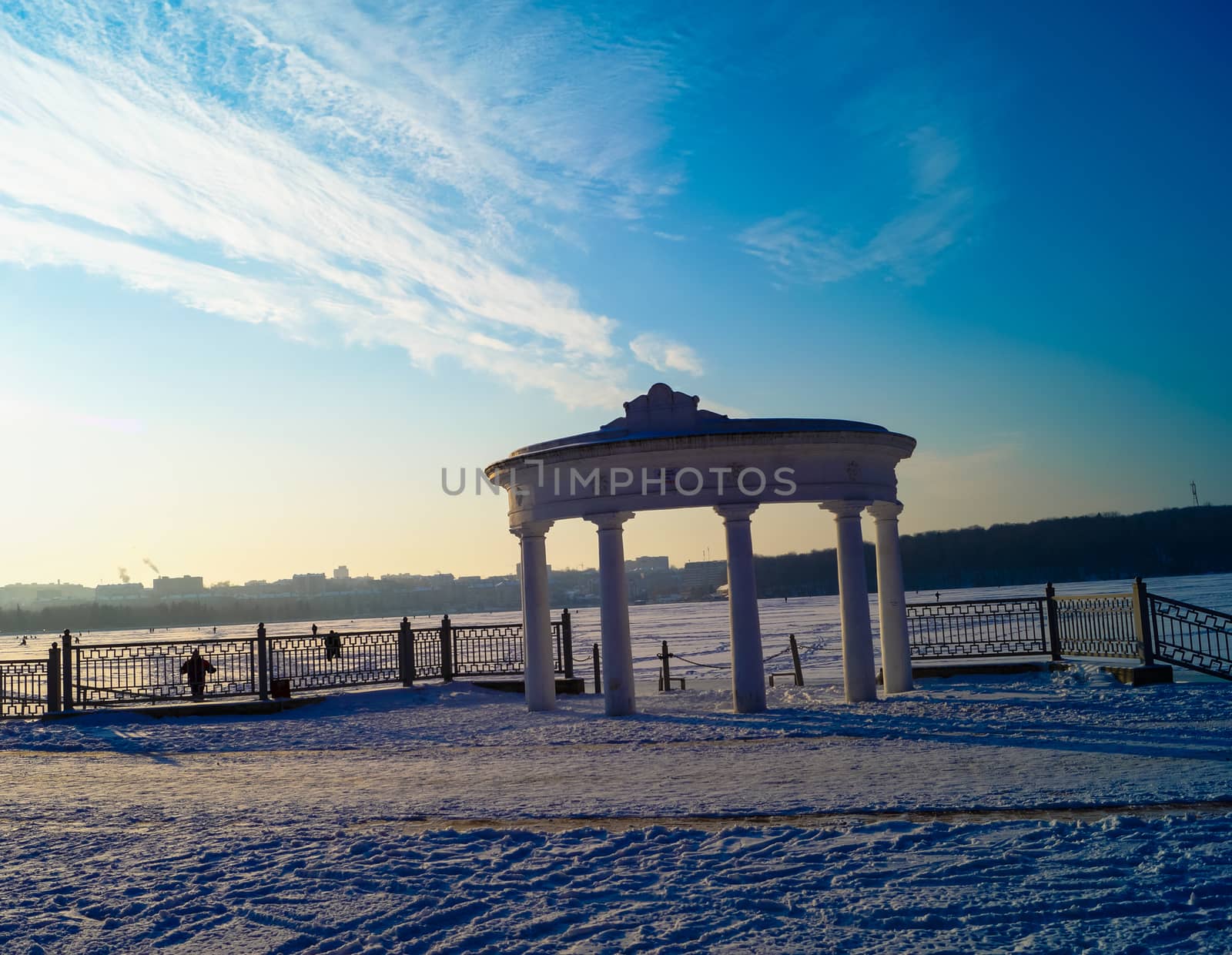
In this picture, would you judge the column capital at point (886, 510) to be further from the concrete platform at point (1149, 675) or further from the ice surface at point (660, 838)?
the concrete platform at point (1149, 675)

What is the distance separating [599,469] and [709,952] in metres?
10.1

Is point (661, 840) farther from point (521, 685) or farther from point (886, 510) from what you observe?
point (521, 685)

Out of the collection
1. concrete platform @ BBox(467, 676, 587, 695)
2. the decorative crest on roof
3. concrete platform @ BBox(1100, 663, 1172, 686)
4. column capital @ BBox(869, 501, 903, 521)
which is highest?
the decorative crest on roof

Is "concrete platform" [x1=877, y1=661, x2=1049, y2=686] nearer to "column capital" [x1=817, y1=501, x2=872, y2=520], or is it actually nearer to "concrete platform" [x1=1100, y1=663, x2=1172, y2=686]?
"concrete platform" [x1=1100, y1=663, x2=1172, y2=686]

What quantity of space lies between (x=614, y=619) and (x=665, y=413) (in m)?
3.29

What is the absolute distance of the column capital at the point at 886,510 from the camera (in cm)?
1555

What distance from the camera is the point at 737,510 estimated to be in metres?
14.2

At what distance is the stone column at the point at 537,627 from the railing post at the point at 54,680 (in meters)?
8.96

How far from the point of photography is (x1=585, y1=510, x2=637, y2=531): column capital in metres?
14.6

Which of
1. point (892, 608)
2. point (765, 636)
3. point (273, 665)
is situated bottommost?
point (765, 636)

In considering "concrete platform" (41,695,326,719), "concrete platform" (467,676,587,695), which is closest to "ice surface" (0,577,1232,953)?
"concrete platform" (41,695,326,719)

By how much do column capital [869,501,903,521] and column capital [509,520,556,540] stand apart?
528 centimetres

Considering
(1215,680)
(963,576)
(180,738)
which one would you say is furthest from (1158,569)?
(180,738)

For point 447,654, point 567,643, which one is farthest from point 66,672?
point 567,643
